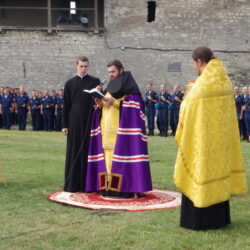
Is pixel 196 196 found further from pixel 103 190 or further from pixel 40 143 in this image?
pixel 40 143

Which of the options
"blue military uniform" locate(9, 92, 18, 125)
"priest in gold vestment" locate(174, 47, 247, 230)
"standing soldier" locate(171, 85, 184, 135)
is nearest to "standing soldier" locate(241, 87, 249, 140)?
"standing soldier" locate(171, 85, 184, 135)

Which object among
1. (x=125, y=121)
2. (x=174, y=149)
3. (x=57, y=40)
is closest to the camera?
(x=125, y=121)

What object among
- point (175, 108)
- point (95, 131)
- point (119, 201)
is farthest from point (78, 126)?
point (175, 108)

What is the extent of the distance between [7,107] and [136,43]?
9.23 meters

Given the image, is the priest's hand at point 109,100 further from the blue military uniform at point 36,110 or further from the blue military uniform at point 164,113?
the blue military uniform at point 36,110

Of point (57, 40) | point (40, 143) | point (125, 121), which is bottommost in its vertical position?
point (40, 143)

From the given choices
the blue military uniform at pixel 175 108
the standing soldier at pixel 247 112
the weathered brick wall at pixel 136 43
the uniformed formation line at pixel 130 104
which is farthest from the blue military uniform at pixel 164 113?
the uniformed formation line at pixel 130 104

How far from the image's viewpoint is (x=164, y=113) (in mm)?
23266

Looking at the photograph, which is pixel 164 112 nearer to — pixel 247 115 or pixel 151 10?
pixel 247 115

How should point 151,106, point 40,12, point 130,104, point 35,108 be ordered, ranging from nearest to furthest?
1. point 130,104
2. point 151,106
3. point 35,108
4. point 40,12

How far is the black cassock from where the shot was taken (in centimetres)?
910

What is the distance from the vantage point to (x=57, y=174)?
11.2m

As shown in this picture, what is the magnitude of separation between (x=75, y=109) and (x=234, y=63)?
2431 centimetres

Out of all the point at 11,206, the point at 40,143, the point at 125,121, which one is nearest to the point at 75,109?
the point at 125,121
